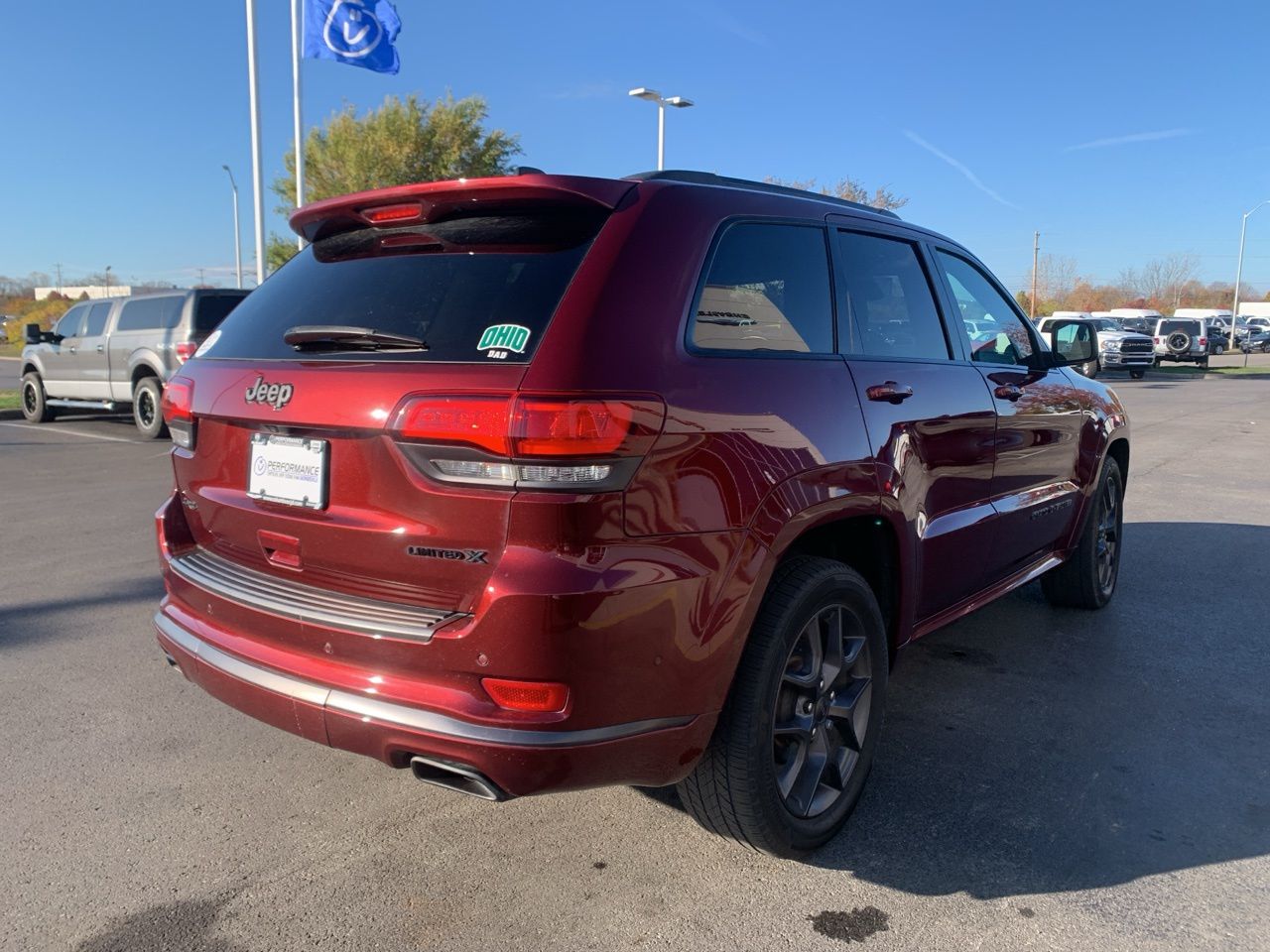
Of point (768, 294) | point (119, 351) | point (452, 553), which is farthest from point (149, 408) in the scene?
point (452, 553)

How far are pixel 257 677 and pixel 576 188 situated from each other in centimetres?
150

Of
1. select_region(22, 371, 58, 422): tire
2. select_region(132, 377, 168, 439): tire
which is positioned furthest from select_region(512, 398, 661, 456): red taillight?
select_region(22, 371, 58, 422): tire

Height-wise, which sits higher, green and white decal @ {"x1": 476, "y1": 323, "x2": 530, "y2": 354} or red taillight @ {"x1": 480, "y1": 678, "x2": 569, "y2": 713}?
green and white decal @ {"x1": 476, "y1": 323, "x2": 530, "y2": 354}

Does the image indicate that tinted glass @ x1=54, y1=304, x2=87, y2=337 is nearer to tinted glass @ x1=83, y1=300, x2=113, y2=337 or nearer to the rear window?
tinted glass @ x1=83, y1=300, x2=113, y2=337

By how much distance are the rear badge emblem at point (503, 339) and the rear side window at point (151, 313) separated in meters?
11.5

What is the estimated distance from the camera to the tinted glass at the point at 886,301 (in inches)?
125

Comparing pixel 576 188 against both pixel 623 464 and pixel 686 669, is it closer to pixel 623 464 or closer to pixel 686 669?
pixel 623 464

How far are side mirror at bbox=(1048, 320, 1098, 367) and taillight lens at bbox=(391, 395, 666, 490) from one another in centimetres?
317

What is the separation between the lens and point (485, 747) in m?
2.16

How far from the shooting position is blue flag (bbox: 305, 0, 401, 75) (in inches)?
658

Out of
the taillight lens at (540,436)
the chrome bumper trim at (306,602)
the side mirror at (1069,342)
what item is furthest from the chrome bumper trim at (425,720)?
the side mirror at (1069,342)

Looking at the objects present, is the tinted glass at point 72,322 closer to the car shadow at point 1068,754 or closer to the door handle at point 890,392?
the car shadow at point 1068,754

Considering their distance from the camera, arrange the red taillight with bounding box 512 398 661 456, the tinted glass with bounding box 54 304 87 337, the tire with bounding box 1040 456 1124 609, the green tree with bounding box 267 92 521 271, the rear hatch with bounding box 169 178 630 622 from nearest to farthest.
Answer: the red taillight with bounding box 512 398 661 456
the rear hatch with bounding box 169 178 630 622
the tire with bounding box 1040 456 1124 609
the tinted glass with bounding box 54 304 87 337
the green tree with bounding box 267 92 521 271

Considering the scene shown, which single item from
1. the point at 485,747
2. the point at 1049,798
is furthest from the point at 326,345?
the point at 1049,798
